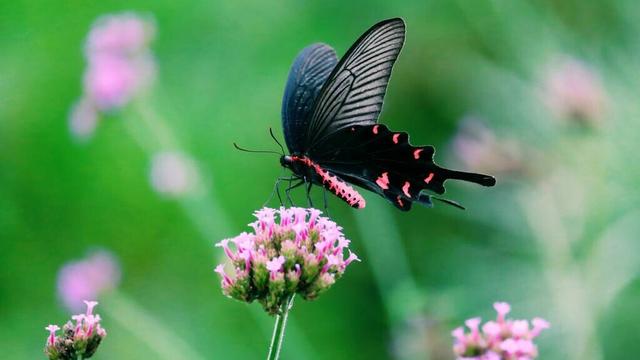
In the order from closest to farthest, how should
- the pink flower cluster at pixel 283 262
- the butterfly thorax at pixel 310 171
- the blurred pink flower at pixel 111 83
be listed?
the pink flower cluster at pixel 283 262
the butterfly thorax at pixel 310 171
the blurred pink flower at pixel 111 83

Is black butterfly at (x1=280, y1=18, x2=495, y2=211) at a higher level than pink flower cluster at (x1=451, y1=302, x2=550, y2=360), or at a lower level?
higher

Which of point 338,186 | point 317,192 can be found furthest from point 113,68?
point 338,186

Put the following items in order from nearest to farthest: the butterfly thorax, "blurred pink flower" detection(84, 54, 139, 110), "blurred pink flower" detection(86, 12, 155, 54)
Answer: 1. the butterfly thorax
2. "blurred pink flower" detection(84, 54, 139, 110)
3. "blurred pink flower" detection(86, 12, 155, 54)

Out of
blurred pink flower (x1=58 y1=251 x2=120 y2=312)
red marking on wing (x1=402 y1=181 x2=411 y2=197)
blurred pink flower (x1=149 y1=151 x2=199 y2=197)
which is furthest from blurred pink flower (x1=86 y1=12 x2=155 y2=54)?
red marking on wing (x1=402 y1=181 x2=411 y2=197)

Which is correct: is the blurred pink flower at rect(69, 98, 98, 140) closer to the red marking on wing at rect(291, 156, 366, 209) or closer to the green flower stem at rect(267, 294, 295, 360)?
the red marking on wing at rect(291, 156, 366, 209)

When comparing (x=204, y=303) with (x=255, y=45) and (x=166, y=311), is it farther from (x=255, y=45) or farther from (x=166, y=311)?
(x=255, y=45)

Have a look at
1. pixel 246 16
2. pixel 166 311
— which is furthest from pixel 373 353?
pixel 246 16

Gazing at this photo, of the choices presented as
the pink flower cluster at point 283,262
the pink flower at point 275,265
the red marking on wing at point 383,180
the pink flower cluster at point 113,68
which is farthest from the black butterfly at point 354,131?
the pink flower cluster at point 113,68

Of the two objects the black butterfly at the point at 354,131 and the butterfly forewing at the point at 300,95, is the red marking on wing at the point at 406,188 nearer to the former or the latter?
the black butterfly at the point at 354,131
